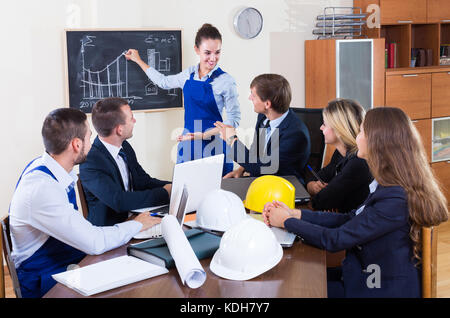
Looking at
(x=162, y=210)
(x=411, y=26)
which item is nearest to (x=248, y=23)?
(x=411, y=26)

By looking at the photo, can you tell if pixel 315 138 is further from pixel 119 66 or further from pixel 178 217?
pixel 178 217

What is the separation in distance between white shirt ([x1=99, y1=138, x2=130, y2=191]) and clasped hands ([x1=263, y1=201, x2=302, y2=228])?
877 mm

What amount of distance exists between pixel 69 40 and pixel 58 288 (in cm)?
254

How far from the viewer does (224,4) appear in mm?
4289

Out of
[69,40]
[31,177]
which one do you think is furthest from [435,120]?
[31,177]

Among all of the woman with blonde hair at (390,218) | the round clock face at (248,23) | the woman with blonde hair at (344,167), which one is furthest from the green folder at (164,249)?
the round clock face at (248,23)

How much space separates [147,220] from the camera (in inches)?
86.0

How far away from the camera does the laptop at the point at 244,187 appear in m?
2.52

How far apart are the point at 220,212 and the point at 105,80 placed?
2.26 m

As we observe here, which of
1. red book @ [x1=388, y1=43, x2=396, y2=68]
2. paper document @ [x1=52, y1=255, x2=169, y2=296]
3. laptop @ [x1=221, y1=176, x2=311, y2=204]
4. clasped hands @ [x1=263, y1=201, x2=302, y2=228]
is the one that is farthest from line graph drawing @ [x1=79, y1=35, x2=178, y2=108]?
paper document @ [x1=52, y1=255, x2=169, y2=296]

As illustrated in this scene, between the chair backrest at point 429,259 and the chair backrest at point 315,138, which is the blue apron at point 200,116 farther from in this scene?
the chair backrest at point 429,259

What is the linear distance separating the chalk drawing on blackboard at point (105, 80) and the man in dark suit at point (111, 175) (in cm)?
128
